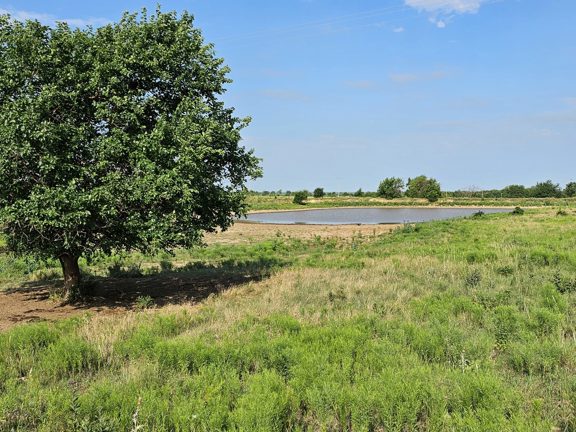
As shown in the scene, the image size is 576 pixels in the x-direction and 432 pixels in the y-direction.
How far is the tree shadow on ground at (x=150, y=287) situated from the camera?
500 inches

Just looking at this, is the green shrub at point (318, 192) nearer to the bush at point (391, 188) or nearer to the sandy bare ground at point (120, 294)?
the bush at point (391, 188)

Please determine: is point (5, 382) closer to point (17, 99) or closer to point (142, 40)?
point (17, 99)

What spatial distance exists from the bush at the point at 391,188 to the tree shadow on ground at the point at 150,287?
122124 mm

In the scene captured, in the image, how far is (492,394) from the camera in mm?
5172

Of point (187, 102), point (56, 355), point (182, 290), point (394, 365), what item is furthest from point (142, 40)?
point (394, 365)

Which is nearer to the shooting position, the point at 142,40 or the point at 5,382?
the point at 5,382

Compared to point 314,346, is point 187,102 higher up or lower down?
higher up

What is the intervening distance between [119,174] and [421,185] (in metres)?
138

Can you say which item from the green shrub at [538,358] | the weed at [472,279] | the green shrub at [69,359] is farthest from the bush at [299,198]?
the green shrub at [538,358]

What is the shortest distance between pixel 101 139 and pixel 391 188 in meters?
133

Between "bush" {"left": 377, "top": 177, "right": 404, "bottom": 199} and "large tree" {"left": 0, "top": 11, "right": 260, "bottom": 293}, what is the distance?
12854 cm

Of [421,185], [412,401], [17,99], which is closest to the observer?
[412,401]

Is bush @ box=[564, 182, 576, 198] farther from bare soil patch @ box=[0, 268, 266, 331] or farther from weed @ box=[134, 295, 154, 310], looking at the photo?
weed @ box=[134, 295, 154, 310]

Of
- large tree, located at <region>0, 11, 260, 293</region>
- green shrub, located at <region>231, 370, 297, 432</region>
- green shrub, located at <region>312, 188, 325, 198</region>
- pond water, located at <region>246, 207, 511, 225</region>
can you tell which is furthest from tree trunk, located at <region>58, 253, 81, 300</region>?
green shrub, located at <region>312, 188, 325, 198</region>
